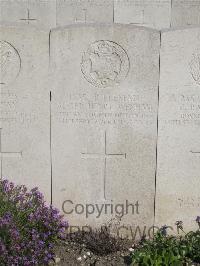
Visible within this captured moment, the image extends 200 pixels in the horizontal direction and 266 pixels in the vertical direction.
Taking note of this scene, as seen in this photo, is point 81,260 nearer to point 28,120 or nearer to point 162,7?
point 28,120

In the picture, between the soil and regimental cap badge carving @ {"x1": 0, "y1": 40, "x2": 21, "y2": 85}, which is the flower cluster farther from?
regimental cap badge carving @ {"x1": 0, "y1": 40, "x2": 21, "y2": 85}

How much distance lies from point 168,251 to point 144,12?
21.6 ft

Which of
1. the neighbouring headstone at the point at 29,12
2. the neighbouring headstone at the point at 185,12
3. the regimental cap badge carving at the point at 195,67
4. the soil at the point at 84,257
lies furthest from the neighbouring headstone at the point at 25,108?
the neighbouring headstone at the point at 185,12

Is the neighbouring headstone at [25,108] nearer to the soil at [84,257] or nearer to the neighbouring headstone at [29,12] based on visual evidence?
the soil at [84,257]

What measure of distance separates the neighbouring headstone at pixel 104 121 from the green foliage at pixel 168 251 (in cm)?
45

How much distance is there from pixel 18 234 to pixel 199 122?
216 centimetres

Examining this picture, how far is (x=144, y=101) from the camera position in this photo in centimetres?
473

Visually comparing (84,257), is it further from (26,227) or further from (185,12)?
(185,12)

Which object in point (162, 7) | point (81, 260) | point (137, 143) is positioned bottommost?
point (81, 260)

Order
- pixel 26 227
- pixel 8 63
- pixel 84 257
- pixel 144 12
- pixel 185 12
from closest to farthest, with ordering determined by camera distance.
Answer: pixel 26 227 → pixel 84 257 → pixel 8 63 → pixel 144 12 → pixel 185 12

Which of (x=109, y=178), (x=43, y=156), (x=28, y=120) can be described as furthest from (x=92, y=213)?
(x=28, y=120)

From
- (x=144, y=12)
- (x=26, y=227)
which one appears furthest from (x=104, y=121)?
(x=144, y=12)

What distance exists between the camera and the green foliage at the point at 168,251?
4164 mm

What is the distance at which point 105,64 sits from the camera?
4.68 meters
